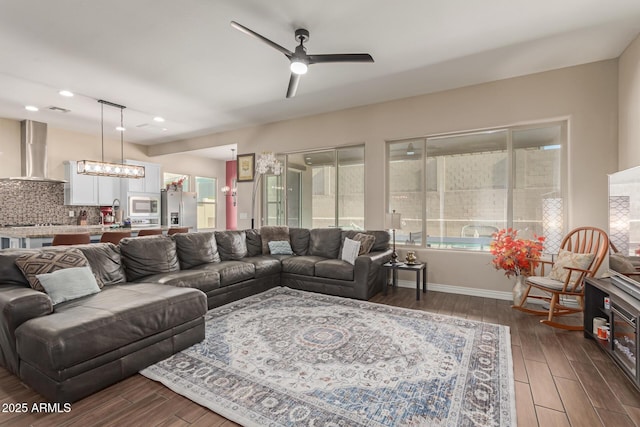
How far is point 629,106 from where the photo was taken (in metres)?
3.33

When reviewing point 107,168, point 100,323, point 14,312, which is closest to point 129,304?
point 100,323

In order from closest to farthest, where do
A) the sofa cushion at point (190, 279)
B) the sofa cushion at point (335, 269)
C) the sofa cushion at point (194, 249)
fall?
the sofa cushion at point (190, 279), the sofa cushion at point (194, 249), the sofa cushion at point (335, 269)

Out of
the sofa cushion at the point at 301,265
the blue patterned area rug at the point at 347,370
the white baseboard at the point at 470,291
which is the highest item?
the sofa cushion at the point at 301,265

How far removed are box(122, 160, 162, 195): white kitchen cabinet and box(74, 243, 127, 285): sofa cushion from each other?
4.85m

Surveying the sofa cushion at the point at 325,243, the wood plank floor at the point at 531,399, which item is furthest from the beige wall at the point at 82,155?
the wood plank floor at the point at 531,399

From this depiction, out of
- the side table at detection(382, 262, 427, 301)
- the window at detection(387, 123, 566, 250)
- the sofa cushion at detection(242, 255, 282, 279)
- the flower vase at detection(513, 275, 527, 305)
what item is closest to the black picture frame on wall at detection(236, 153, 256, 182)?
the sofa cushion at detection(242, 255, 282, 279)

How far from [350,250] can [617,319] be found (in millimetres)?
2825

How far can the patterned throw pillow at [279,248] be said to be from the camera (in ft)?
17.1

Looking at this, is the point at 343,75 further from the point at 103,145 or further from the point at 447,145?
the point at 103,145

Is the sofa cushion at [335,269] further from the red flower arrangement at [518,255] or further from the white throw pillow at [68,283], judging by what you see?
the white throw pillow at [68,283]

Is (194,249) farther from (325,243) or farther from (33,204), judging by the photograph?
(33,204)

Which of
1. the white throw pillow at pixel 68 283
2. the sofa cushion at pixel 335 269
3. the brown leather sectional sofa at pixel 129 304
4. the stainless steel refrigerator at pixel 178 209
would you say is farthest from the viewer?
the stainless steel refrigerator at pixel 178 209

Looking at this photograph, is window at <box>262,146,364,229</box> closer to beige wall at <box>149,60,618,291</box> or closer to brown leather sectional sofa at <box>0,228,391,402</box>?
beige wall at <box>149,60,618,291</box>

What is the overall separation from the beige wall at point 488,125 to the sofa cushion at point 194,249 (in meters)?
2.58
